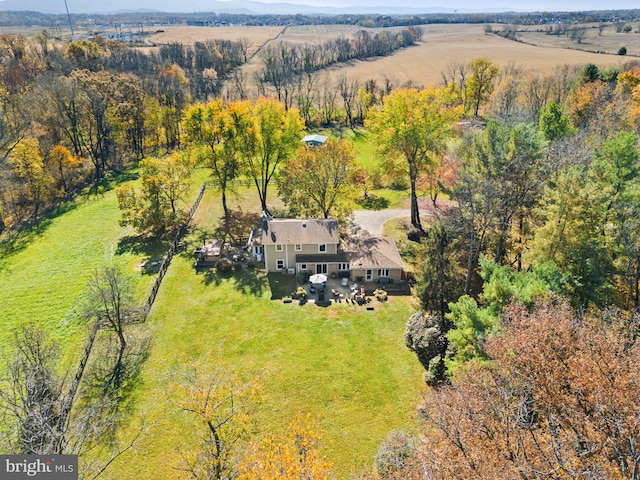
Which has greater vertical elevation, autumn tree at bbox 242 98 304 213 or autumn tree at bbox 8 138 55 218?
autumn tree at bbox 242 98 304 213

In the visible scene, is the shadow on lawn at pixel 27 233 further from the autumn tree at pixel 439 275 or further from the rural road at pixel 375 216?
the autumn tree at pixel 439 275

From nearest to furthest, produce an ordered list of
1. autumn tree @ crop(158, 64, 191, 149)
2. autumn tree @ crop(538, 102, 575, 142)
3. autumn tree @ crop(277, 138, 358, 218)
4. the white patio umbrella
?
the white patio umbrella, autumn tree @ crop(277, 138, 358, 218), autumn tree @ crop(538, 102, 575, 142), autumn tree @ crop(158, 64, 191, 149)

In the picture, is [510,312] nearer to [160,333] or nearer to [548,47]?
[160,333]

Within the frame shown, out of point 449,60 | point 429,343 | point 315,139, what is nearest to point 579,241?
point 429,343

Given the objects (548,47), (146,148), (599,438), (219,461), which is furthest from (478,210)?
(548,47)

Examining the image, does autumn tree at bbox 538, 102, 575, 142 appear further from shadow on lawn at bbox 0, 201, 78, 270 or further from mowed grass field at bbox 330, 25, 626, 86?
shadow on lawn at bbox 0, 201, 78, 270

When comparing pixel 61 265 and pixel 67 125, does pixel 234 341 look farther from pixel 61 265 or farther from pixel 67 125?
pixel 67 125

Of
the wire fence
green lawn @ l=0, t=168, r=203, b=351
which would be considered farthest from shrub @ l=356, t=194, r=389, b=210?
green lawn @ l=0, t=168, r=203, b=351
